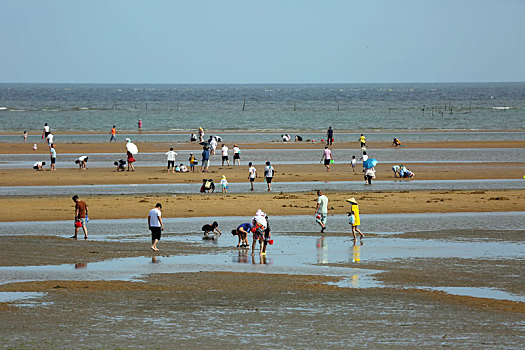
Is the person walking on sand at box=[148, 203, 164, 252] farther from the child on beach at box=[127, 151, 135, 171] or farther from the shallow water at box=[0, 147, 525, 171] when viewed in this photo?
the shallow water at box=[0, 147, 525, 171]

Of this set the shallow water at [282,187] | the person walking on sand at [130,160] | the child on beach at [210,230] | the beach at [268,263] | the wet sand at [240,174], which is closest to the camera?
the beach at [268,263]

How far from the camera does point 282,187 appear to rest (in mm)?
41750

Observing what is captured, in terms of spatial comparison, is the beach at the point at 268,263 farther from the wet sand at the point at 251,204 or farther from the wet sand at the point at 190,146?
the wet sand at the point at 190,146

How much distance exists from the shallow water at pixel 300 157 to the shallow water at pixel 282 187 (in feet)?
36.2

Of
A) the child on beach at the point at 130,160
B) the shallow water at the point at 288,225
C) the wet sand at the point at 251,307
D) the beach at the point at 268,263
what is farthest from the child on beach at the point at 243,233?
the child on beach at the point at 130,160

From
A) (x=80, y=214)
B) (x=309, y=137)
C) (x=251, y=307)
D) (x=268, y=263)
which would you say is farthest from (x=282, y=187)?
(x=309, y=137)

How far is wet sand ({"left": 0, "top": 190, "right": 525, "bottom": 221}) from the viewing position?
109 ft

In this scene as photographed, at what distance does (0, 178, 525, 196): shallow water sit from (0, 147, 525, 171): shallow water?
1102cm

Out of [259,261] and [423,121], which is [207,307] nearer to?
[259,261]

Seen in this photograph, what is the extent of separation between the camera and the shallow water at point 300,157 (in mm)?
55969

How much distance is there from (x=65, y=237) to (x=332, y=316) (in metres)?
13.8

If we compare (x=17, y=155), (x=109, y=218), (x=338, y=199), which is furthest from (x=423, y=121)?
(x=109, y=218)

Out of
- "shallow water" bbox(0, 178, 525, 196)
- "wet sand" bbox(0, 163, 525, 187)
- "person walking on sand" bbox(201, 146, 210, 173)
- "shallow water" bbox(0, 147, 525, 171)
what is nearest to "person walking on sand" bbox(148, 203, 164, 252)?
"shallow water" bbox(0, 178, 525, 196)

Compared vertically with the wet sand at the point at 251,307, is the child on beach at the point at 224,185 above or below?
above
